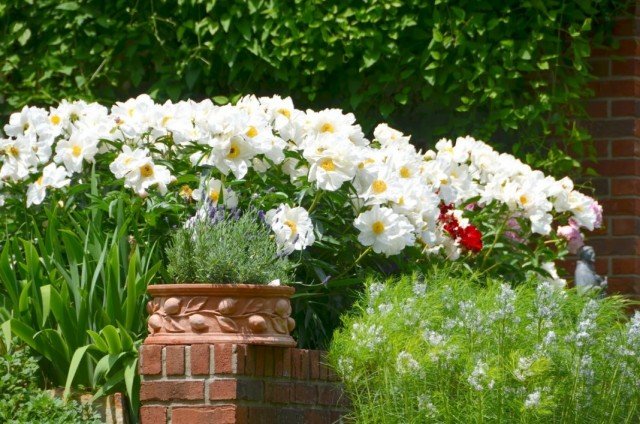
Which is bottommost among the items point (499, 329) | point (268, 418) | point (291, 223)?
point (268, 418)

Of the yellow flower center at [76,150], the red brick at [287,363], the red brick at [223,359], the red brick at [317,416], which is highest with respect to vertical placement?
the yellow flower center at [76,150]

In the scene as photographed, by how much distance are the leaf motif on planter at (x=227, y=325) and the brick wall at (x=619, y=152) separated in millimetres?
2885

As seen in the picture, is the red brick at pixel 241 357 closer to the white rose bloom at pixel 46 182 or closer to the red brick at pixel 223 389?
the red brick at pixel 223 389

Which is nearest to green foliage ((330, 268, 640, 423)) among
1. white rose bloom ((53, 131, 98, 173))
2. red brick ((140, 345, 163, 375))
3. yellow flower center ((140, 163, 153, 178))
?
red brick ((140, 345, 163, 375))

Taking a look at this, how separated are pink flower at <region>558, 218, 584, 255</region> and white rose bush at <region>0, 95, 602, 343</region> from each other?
510 millimetres

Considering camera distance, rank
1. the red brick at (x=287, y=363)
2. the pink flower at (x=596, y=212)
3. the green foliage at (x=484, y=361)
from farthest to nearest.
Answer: the pink flower at (x=596, y=212), the red brick at (x=287, y=363), the green foliage at (x=484, y=361)

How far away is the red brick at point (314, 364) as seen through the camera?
3.87 m

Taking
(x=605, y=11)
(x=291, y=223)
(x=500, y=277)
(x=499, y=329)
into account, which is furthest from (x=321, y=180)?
(x=605, y=11)

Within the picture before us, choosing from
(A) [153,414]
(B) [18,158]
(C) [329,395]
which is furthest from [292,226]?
(B) [18,158]

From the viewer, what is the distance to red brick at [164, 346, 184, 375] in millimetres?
3578

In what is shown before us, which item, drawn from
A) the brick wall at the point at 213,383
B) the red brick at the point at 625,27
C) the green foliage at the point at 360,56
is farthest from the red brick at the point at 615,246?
the brick wall at the point at 213,383

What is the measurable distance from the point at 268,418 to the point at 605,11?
10.6 feet

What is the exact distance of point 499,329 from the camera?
3541 millimetres

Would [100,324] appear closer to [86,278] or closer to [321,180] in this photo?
[86,278]
